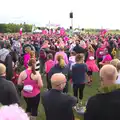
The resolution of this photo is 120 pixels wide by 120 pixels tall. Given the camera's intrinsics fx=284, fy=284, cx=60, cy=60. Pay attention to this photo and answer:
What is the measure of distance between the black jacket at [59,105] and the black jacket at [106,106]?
98cm

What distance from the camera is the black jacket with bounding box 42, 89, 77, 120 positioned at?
420 cm

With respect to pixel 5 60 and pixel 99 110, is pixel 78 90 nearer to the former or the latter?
pixel 5 60

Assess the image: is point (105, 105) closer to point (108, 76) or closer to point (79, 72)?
point (108, 76)

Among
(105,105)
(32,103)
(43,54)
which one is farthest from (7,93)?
(43,54)

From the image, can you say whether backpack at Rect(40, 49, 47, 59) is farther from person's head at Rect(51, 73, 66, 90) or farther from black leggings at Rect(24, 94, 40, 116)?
person's head at Rect(51, 73, 66, 90)

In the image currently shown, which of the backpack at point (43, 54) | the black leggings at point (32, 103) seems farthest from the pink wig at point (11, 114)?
the backpack at point (43, 54)

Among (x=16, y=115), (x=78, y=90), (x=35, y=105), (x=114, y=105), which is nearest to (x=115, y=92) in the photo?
(x=114, y=105)

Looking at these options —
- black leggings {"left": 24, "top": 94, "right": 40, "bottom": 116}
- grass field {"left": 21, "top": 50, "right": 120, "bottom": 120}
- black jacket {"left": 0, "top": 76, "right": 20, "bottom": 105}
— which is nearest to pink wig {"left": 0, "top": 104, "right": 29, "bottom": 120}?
grass field {"left": 21, "top": 50, "right": 120, "bottom": 120}

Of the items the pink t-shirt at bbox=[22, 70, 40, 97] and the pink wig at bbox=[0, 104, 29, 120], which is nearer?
the pink wig at bbox=[0, 104, 29, 120]

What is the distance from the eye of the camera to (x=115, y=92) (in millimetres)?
3172

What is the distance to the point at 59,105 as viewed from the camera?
4195mm

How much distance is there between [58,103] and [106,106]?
116cm

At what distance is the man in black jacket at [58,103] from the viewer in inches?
166

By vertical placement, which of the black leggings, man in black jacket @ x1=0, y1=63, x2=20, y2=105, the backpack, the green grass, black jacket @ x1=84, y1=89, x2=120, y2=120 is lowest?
Answer: the green grass
